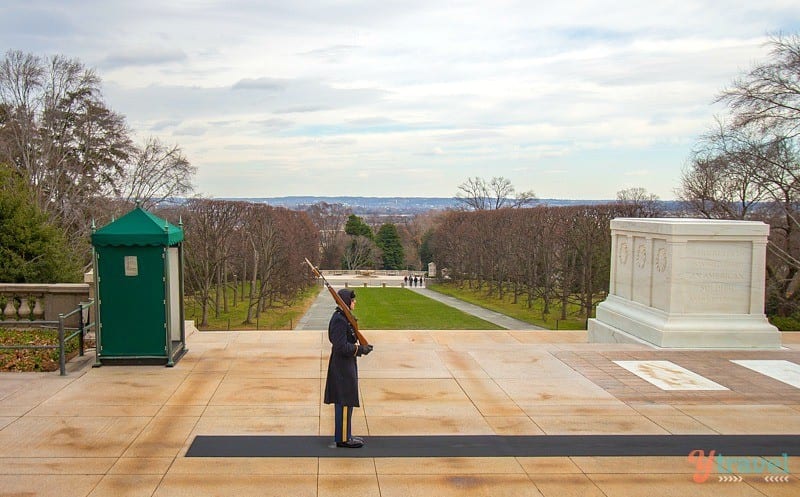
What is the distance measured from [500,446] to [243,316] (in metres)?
33.8

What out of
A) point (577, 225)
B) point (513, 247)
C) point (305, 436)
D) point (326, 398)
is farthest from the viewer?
point (513, 247)

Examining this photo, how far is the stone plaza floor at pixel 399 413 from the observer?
688 cm

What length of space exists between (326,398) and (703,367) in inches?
274

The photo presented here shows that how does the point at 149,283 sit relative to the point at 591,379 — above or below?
above

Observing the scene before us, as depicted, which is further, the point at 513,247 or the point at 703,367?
the point at 513,247

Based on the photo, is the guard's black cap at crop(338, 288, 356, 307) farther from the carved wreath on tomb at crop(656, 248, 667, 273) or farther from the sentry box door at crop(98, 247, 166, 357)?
the carved wreath on tomb at crop(656, 248, 667, 273)

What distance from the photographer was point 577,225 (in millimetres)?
39812

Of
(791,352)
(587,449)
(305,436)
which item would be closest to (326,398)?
(305,436)

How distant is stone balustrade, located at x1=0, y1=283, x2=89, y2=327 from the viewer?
44.4 feet

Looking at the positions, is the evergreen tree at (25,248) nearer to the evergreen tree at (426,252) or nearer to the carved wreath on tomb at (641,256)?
the carved wreath on tomb at (641,256)

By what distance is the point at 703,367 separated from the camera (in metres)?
11.9

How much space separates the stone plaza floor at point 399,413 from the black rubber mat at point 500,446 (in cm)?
15

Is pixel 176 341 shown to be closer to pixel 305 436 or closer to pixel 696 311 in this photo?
pixel 305 436

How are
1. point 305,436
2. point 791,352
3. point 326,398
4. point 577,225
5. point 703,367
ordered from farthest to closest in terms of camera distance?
point 577,225 < point 791,352 < point 703,367 < point 305,436 < point 326,398
